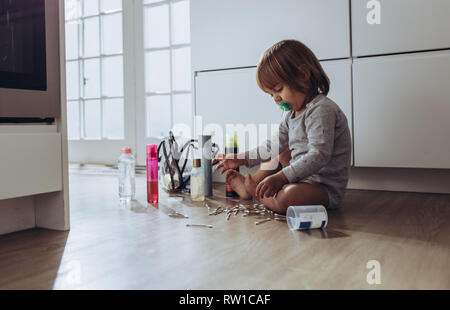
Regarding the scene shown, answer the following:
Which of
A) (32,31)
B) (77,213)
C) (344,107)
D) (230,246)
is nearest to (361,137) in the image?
(344,107)

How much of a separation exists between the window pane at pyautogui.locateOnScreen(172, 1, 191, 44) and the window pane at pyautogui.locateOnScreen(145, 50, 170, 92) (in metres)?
0.12

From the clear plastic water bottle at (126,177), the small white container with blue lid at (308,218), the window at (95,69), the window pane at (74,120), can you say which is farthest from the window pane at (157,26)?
the small white container with blue lid at (308,218)

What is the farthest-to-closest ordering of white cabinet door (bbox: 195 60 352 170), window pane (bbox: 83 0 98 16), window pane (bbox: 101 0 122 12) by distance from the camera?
window pane (bbox: 83 0 98 16) < window pane (bbox: 101 0 122 12) < white cabinet door (bbox: 195 60 352 170)

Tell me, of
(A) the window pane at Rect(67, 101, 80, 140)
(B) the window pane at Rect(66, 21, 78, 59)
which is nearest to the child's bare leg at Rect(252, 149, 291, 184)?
(A) the window pane at Rect(67, 101, 80, 140)

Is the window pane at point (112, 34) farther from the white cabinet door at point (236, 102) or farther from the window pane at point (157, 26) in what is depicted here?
the white cabinet door at point (236, 102)

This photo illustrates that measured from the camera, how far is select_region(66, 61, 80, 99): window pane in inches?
123

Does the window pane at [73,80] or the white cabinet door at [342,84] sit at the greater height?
the window pane at [73,80]

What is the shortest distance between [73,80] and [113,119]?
0.52 m

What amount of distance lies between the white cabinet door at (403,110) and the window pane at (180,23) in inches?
48.4

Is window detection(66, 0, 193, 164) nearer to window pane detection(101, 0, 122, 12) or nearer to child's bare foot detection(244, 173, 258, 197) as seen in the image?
window pane detection(101, 0, 122, 12)

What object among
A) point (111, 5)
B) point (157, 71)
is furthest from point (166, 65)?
point (111, 5)

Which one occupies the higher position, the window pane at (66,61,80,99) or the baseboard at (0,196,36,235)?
the window pane at (66,61,80,99)

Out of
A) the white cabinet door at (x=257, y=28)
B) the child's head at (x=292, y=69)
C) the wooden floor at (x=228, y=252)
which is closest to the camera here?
the wooden floor at (x=228, y=252)

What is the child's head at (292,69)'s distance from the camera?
1.37 meters
